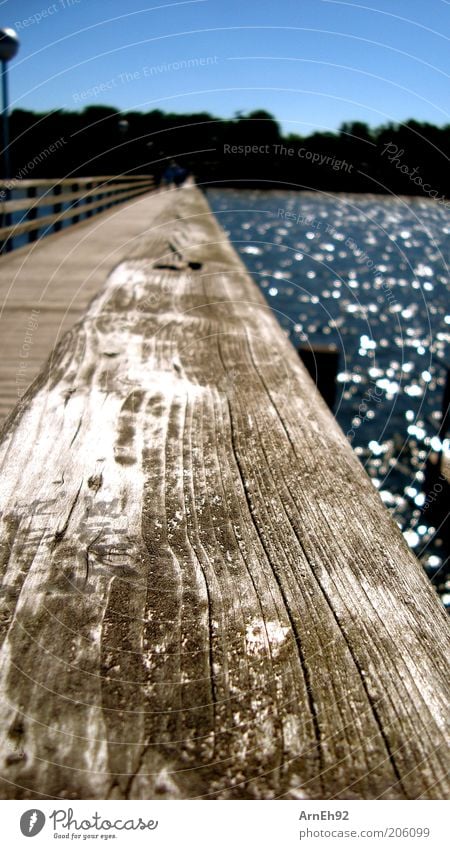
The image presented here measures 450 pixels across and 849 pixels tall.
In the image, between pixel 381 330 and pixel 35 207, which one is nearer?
pixel 35 207

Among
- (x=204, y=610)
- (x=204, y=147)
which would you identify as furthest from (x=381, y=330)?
(x=204, y=610)

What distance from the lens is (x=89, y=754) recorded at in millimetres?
622

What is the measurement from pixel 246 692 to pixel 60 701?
0.65 feet

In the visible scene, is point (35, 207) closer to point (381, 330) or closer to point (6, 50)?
point (6, 50)

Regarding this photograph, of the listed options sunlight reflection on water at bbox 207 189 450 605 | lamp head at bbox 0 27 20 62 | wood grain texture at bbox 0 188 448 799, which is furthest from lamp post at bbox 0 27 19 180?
wood grain texture at bbox 0 188 448 799

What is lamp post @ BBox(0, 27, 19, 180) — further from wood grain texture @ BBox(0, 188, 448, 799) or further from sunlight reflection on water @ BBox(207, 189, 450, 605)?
wood grain texture @ BBox(0, 188, 448, 799)

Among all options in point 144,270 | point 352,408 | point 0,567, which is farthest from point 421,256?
point 0,567
